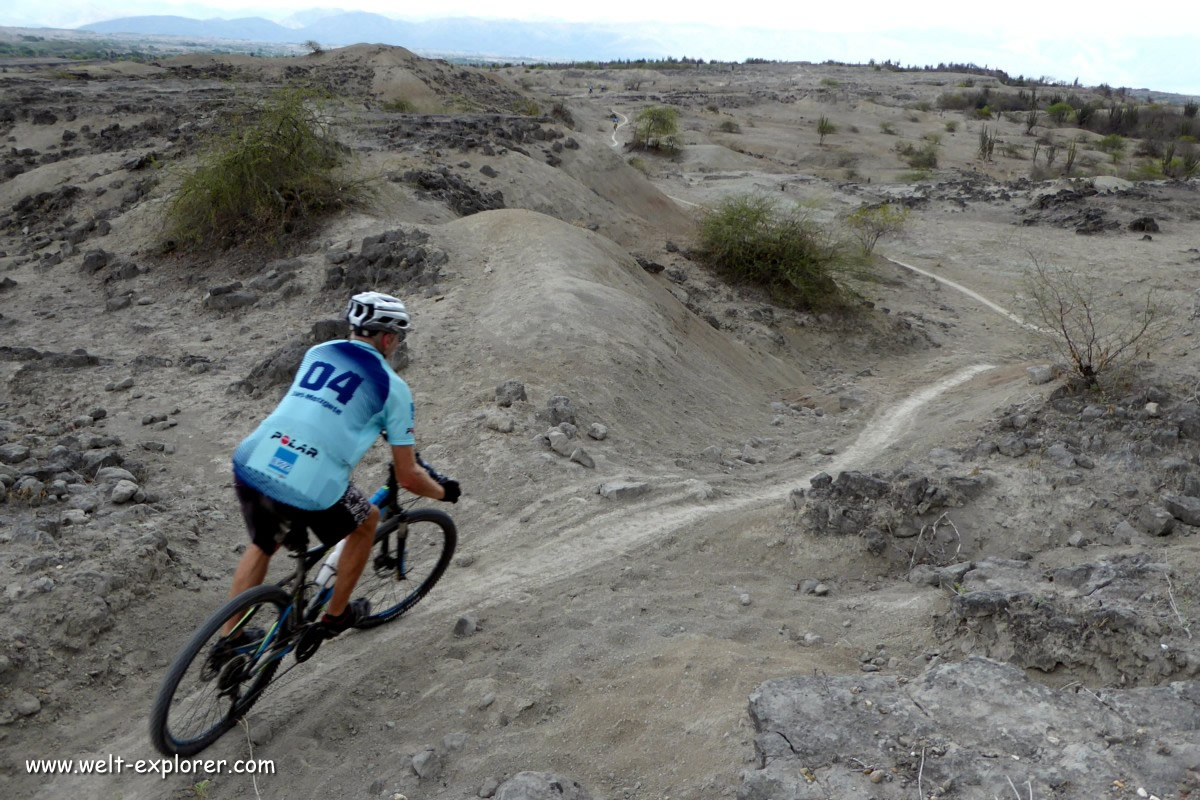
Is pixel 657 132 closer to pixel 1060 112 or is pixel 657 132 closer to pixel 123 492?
pixel 123 492

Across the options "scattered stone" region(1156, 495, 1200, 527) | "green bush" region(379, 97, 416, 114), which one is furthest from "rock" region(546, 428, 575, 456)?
"green bush" region(379, 97, 416, 114)

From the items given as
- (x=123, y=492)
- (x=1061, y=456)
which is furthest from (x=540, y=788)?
(x=1061, y=456)

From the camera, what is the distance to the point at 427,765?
3404mm

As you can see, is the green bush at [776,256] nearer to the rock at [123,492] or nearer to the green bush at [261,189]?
the green bush at [261,189]

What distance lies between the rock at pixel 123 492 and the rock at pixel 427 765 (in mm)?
3100

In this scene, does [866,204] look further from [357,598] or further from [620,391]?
[357,598]

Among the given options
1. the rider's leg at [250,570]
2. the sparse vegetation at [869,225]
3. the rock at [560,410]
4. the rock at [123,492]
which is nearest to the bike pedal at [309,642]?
the rider's leg at [250,570]

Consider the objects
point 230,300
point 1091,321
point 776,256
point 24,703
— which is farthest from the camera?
point 776,256

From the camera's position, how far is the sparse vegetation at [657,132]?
3394 cm

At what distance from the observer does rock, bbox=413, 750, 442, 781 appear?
3375mm

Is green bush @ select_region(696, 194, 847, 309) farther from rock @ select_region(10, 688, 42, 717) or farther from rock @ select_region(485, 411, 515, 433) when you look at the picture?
rock @ select_region(10, 688, 42, 717)

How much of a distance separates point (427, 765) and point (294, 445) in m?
1.48

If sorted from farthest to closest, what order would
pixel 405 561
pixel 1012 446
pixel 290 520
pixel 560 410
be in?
pixel 560 410 < pixel 1012 446 < pixel 405 561 < pixel 290 520

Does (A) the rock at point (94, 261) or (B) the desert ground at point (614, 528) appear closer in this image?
(B) the desert ground at point (614, 528)
